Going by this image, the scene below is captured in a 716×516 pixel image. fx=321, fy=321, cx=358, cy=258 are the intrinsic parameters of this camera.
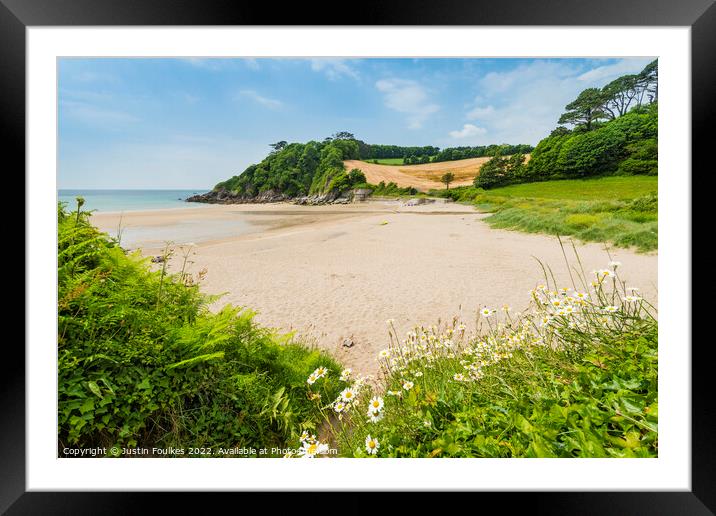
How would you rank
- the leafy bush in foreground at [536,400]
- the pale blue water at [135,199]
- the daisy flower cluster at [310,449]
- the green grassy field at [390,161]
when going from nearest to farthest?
the leafy bush in foreground at [536,400] → the daisy flower cluster at [310,449] → the pale blue water at [135,199] → the green grassy field at [390,161]

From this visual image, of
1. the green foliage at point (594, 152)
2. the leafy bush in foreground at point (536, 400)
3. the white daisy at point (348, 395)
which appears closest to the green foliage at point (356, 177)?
the green foliage at point (594, 152)

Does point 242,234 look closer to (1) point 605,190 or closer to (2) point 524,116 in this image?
(2) point 524,116

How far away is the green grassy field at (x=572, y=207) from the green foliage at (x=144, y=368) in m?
2.48

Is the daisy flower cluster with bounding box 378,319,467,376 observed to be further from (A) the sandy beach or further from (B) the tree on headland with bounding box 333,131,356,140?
(B) the tree on headland with bounding box 333,131,356,140

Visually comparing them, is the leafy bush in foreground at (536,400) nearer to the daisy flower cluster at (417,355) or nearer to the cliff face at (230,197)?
the daisy flower cluster at (417,355)

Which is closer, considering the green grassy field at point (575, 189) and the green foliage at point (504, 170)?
the green grassy field at point (575, 189)

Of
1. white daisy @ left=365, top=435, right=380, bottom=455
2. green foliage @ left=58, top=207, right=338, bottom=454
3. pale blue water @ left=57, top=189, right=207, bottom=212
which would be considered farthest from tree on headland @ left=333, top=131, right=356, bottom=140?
white daisy @ left=365, top=435, right=380, bottom=455

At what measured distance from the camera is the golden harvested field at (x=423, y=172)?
293 centimetres

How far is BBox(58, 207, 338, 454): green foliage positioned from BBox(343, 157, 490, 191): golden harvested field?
1.90 meters

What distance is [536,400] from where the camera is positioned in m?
1.32

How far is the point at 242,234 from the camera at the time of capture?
380 centimetres

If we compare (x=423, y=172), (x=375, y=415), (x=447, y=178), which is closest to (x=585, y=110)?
(x=447, y=178)

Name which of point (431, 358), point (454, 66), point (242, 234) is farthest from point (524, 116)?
point (242, 234)
